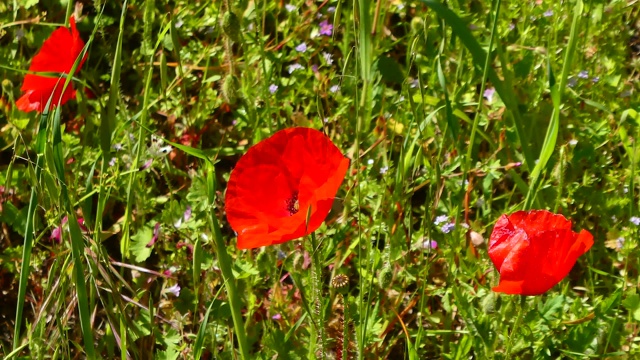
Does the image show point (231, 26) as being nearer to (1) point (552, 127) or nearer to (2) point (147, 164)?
(2) point (147, 164)

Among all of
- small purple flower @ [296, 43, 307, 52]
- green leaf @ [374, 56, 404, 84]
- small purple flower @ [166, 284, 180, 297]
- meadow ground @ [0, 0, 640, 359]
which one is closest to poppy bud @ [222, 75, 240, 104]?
meadow ground @ [0, 0, 640, 359]

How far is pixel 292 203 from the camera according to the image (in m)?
1.79

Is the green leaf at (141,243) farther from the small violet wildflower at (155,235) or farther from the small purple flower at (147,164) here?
the small purple flower at (147,164)

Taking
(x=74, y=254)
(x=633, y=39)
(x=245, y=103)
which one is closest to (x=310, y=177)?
(x=74, y=254)

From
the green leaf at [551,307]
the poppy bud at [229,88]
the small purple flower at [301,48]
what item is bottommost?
the green leaf at [551,307]

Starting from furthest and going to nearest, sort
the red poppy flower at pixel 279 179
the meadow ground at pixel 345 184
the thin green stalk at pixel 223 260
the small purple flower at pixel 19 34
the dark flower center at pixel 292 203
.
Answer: the small purple flower at pixel 19 34 → the meadow ground at pixel 345 184 → the dark flower center at pixel 292 203 → the red poppy flower at pixel 279 179 → the thin green stalk at pixel 223 260

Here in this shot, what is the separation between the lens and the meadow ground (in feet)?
6.32

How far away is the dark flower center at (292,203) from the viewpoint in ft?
5.87

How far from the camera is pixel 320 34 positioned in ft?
10.1

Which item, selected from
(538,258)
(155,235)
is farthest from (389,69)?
(538,258)

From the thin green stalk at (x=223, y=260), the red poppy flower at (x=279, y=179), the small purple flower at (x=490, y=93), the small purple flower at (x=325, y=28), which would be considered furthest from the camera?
the small purple flower at (x=325, y=28)

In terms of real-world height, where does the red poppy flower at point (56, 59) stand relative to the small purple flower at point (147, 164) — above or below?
above

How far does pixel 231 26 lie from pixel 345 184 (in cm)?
65

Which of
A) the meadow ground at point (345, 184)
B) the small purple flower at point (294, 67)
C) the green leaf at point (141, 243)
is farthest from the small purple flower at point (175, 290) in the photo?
the small purple flower at point (294, 67)
